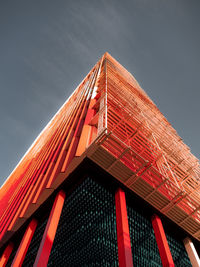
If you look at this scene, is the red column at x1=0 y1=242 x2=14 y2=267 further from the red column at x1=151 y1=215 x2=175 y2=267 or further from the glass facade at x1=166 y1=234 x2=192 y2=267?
the glass facade at x1=166 y1=234 x2=192 y2=267

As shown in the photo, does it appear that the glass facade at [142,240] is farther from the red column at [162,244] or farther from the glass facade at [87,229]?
the glass facade at [87,229]

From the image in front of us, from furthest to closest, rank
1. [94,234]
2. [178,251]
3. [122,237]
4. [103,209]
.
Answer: [178,251]
[94,234]
[103,209]
[122,237]

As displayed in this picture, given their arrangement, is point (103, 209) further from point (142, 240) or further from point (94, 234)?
point (142, 240)

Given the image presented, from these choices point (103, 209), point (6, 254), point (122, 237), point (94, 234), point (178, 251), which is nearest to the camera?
point (122, 237)

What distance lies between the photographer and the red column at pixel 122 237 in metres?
5.74

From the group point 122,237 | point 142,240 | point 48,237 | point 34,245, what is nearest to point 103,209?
point 142,240

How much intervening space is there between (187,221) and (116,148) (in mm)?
4535

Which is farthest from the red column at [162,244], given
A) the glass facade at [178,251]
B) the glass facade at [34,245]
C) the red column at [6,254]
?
the red column at [6,254]

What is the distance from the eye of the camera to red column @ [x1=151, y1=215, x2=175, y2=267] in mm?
7091

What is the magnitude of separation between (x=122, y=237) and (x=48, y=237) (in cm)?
223

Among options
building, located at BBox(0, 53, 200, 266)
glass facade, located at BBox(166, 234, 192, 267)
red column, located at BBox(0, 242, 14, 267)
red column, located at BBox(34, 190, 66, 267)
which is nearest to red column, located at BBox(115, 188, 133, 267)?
building, located at BBox(0, 53, 200, 266)

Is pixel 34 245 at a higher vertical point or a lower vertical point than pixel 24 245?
lower

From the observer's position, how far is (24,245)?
771cm

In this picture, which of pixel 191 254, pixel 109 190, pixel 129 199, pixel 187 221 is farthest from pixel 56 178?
pixel 191 254
